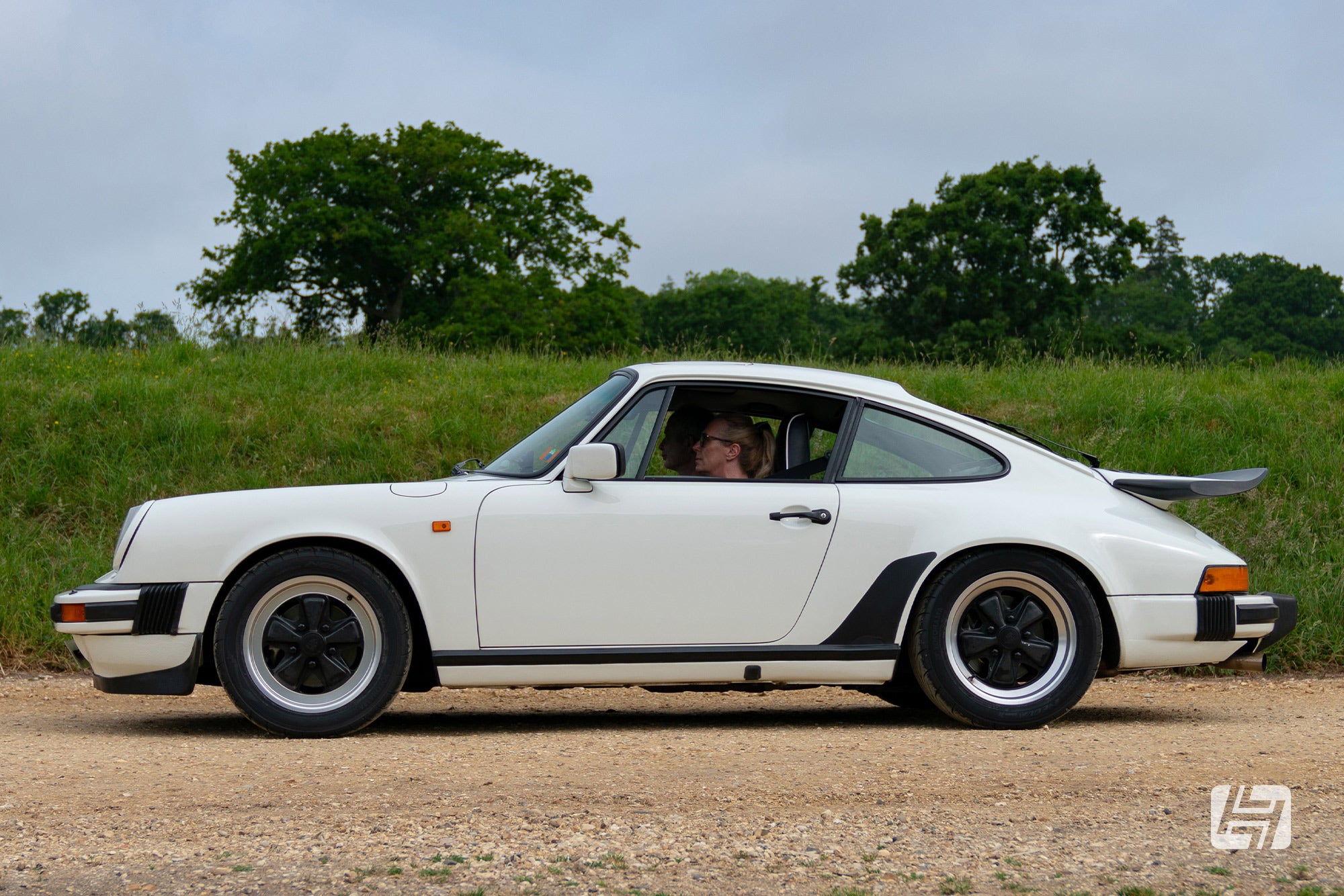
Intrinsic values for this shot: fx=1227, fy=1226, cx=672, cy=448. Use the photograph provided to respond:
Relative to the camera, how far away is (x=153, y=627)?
495 centimetres

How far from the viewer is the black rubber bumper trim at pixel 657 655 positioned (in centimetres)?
503

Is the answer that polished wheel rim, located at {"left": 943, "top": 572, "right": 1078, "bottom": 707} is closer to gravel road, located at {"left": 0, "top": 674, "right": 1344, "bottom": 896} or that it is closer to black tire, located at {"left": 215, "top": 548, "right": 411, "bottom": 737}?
gravel road, located at {"left": 0, "top": 674, "right": 1344, "bottom": 896}

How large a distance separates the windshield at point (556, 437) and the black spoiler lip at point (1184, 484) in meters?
2.32

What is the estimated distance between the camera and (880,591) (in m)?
5.21

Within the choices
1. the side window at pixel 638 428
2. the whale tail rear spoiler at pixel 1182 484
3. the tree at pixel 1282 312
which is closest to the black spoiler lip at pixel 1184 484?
the whale tail rear spoiler at pixel 1182 484

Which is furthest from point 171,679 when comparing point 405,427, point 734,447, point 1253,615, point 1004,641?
point 405,427

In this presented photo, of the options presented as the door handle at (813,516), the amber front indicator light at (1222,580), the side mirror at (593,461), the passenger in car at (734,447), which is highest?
the passenger in car at (734,447)

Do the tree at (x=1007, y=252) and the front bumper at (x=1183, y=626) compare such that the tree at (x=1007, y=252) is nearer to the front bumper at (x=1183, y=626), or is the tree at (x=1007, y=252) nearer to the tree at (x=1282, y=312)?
the tree at (x=1282, y=312)

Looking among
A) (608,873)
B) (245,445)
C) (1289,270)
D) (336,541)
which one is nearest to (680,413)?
(336,541)

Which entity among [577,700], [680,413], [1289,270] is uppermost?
[1289,270]

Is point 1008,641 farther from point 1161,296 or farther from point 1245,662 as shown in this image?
point 1161,296

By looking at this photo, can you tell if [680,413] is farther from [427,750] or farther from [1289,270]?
[1289,270]

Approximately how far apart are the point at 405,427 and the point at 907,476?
275 inches

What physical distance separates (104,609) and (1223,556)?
4.78 metres
